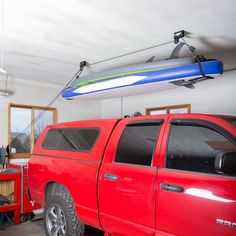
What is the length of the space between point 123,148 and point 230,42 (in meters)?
2.64

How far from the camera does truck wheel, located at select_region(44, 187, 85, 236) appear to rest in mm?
3323

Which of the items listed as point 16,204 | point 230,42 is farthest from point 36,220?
point 230,42

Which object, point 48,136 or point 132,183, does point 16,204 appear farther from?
point 132,183

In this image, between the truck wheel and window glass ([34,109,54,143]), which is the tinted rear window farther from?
window glass ([34,109,54,143])

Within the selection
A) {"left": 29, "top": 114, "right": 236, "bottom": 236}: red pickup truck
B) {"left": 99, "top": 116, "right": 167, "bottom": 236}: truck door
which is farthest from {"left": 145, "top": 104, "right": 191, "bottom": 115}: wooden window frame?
{"left": 99, "top": 116, "right": 167, "bottom": 236}: truck door

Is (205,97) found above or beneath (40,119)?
above

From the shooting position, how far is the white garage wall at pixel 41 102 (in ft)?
21.0

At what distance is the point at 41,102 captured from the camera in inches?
280

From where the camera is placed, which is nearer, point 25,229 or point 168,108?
point 25,229

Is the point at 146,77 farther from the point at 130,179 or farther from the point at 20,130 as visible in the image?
the point at 20,130

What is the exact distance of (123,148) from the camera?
9.45 feet

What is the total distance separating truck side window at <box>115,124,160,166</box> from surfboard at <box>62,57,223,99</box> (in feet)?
3.39

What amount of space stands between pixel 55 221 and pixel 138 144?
1735 millimetres

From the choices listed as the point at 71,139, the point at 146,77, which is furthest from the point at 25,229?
the point at 146,77
